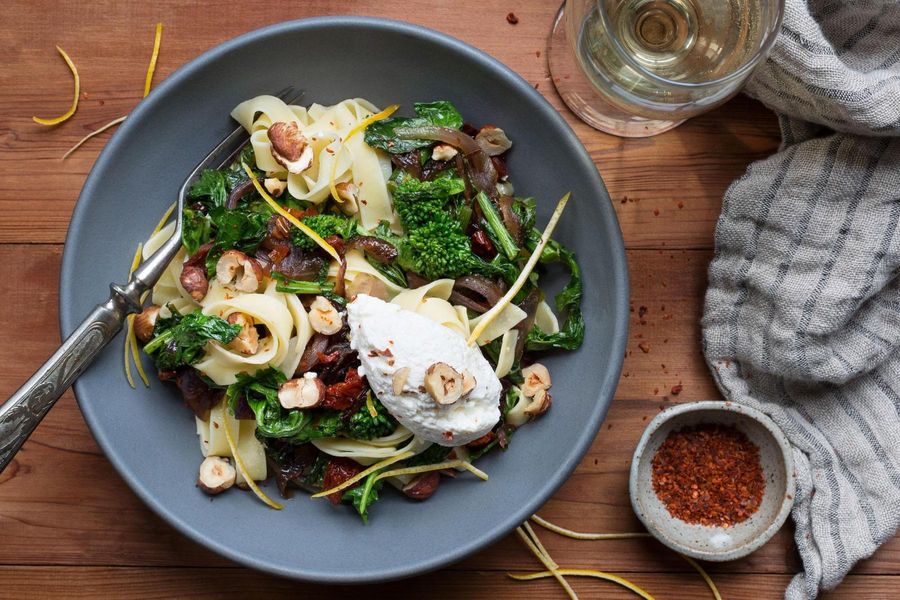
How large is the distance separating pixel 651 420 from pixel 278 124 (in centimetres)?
187

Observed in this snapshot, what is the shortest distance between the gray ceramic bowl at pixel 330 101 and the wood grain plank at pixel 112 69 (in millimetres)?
345

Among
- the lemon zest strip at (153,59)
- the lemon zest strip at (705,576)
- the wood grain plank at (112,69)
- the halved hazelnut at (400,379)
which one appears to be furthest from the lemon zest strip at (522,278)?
the lemon zest strip at (153,59)

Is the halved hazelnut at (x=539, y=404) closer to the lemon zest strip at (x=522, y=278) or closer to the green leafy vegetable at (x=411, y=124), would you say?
the lemon zest strip at (x=522, y=278)

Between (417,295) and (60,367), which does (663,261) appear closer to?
(417,295)

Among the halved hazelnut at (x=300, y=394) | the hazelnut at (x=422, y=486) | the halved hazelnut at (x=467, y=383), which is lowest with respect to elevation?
the hazelnut at (x=422, y=486)

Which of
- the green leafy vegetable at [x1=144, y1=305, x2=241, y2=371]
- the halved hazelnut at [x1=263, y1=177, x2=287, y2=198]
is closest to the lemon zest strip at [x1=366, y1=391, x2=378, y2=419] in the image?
the green leafy vegetable at [x1=144, y1=305, x2=241, y2=371]

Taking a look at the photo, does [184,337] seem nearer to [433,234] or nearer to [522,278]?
[433,234]

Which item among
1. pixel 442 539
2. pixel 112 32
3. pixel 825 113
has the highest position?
pixel 112 32

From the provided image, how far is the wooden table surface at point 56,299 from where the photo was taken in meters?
3.15

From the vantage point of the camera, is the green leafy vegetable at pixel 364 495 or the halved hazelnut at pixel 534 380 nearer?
the green leafy vegetable at pixel 364 495

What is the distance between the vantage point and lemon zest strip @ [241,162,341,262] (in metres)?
2.75

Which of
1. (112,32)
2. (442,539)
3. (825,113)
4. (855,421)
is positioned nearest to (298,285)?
(442,539)

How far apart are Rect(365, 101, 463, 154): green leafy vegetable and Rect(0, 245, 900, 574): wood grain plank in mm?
968

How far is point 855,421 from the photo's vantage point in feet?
10.5
